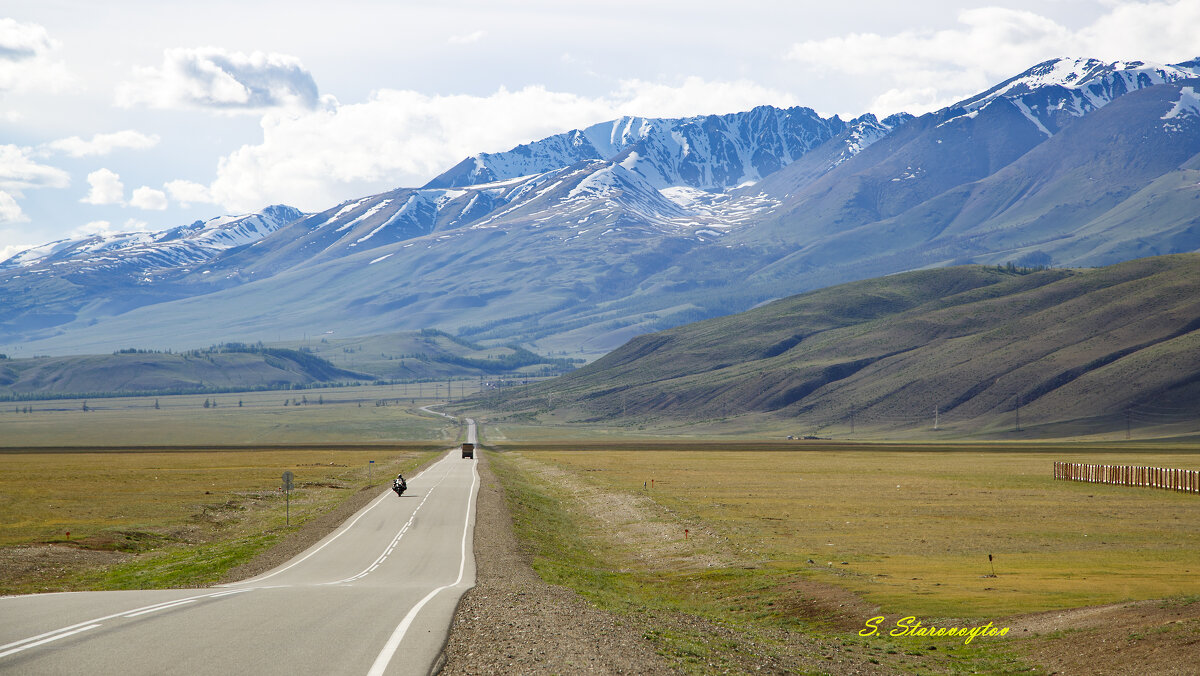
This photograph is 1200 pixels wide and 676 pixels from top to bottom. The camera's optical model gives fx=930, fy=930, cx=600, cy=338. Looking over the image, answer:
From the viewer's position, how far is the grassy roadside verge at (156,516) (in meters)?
36.2

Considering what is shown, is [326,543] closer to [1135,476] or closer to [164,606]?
→ [164,606]

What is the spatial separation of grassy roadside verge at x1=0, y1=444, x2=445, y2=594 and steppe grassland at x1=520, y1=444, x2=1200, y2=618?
22121 millimetres

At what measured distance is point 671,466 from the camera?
10756cm

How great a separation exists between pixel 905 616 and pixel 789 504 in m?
37.9

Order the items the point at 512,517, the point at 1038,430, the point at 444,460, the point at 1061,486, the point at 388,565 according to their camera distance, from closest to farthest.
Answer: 1. the point at 388,565
2. the point at 512,517
3. the point at 1061,486
4. the point at 444,460
5. the point at 1038,430

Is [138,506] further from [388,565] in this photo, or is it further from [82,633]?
[82,633]

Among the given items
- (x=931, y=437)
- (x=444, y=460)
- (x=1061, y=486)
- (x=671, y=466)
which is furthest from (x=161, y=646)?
(x=931, y=437)

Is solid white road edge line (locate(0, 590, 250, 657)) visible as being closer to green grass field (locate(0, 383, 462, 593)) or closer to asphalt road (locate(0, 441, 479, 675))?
asphalt road (locate(0, 441, 479, 675))

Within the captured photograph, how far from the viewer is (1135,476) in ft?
253

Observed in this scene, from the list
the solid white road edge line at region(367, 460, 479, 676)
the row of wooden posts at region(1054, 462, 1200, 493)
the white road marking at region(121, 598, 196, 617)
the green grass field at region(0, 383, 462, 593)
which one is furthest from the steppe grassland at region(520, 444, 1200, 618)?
the green grass field at region(0, 383, 462, 593)

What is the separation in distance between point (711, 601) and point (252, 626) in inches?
652
